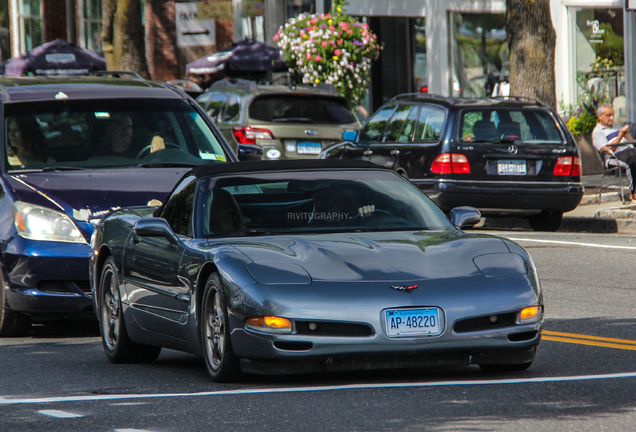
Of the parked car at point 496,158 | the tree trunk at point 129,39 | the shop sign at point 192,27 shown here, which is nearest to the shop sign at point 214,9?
the shop sign at point 192,27

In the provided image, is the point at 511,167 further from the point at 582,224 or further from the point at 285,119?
the point at 285,119

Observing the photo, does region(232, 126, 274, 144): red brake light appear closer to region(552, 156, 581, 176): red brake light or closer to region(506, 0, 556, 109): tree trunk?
region(506, 0, 556, 109): tree trunk

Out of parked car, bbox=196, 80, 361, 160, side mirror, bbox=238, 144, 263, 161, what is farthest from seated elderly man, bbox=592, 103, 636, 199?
side mirror, bbox=238, 144, 263, 161

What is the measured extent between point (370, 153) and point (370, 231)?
9846 mm

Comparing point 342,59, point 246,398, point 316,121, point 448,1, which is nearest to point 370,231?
point 246,398

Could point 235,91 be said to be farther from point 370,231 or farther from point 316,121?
point 370,231

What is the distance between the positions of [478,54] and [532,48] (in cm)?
853

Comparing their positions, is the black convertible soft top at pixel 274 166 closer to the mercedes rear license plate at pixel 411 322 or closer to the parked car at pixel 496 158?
the mercedes rear license plate at pixel 411 322

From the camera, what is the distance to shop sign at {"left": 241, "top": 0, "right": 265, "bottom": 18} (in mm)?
34969

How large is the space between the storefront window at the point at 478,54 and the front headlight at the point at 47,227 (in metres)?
19.1

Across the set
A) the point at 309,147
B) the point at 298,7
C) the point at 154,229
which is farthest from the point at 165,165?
the point at 298,7

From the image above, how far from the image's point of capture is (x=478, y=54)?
28.1 meters

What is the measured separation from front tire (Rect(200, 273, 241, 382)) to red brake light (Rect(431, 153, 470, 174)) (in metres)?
9.31

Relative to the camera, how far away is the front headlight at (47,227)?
29.7 feet
